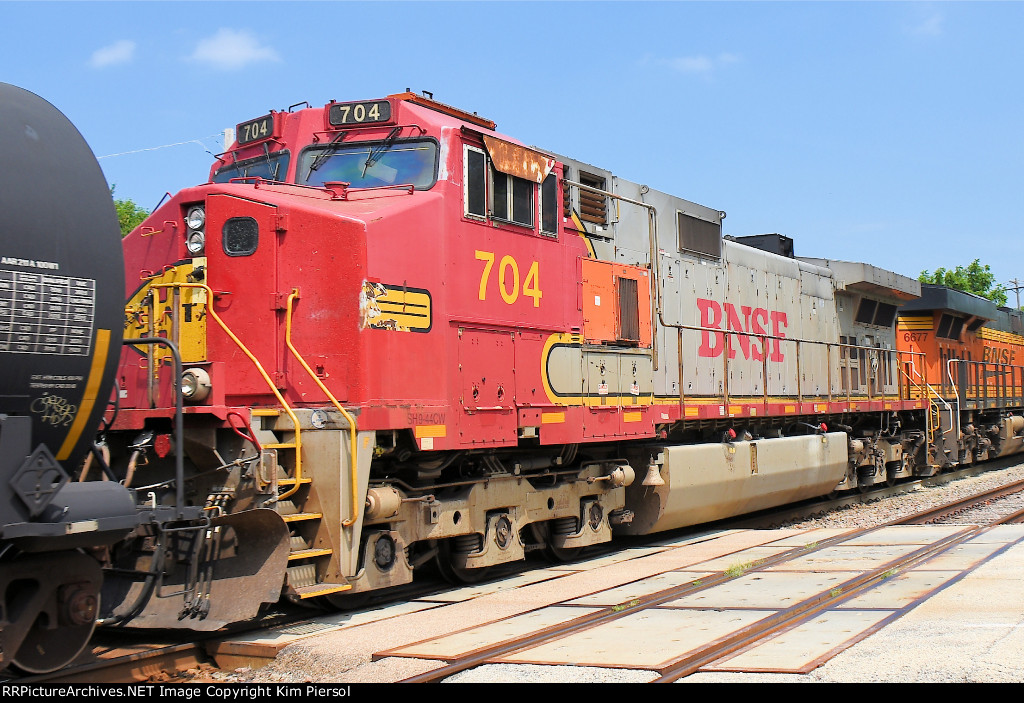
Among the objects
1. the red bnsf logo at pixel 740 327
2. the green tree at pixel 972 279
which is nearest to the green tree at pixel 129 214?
the red bnsf logo at pixel 740 327

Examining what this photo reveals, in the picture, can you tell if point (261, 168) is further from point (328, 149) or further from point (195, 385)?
point (195, 385)

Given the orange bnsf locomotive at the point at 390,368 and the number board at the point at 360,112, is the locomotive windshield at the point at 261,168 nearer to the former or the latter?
the orange bnsf locomotive at the point at 390,368

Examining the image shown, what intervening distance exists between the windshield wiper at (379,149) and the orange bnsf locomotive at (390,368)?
0.06 ft

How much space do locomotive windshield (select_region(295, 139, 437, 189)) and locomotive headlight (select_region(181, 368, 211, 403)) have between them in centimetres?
219

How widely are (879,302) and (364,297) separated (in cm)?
1380

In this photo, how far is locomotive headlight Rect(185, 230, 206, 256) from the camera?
7125 mm

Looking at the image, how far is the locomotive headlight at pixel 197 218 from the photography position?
7.14 metres

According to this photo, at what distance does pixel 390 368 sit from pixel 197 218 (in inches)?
71.5

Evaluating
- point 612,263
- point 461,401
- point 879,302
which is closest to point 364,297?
point 461,401

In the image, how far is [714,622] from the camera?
6.38m

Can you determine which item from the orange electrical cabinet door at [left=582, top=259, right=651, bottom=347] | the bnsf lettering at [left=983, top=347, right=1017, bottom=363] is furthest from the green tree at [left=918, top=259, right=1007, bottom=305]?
the orange electrical cabinet door at [left=582, top=259, right=651, bottom=347]

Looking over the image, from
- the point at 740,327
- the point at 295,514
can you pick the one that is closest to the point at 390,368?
the point at 295,514

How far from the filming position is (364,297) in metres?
6.97

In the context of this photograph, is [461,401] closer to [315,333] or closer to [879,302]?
[315,333]
